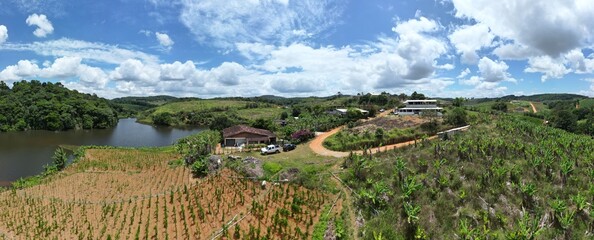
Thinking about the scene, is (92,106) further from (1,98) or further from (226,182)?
(226,182)

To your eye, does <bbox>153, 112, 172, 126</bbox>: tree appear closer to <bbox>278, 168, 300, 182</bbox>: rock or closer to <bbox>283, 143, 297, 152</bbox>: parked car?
<bbox>283, 143, 297, 152</bbox>: parked car

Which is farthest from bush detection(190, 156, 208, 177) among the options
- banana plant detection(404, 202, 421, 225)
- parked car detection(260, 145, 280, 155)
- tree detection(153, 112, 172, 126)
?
tree detection(153, 112, 172, 126)

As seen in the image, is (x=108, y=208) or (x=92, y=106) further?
(x=92, y=106)

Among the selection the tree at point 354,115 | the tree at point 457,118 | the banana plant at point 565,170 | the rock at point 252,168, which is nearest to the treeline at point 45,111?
the tree at point 354,115

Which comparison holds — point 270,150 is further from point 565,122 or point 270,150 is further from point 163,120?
point 163,120

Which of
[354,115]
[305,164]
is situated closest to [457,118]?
[354,115]

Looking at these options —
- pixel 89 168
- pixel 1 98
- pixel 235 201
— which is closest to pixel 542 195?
pixel 235 201
